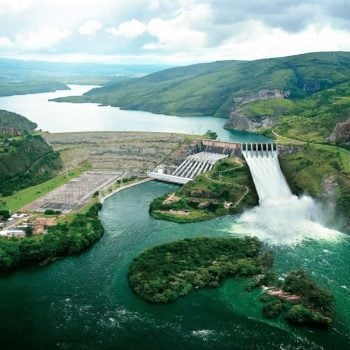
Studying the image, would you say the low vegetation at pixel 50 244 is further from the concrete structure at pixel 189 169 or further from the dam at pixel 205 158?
the dam at pixel 205 158

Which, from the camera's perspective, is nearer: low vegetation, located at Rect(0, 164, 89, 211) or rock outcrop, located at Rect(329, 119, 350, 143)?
low vegetation, located at Rect(0, 164, 89, 211)

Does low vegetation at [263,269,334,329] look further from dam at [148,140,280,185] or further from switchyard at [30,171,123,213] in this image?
dam at [148,140,280,185]

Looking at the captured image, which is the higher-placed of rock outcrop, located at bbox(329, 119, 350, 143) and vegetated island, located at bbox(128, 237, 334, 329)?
rock outcrop, located at bbox(329, 119, 350, 143)

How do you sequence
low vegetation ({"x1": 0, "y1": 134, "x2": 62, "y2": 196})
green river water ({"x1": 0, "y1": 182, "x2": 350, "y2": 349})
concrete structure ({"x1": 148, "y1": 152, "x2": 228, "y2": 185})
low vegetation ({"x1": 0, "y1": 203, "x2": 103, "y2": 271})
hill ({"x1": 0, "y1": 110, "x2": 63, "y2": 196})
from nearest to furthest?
green river water ({"x1": 0, "y1": 182, "x2": 350, "y2": 349}) < low vegetation ({"x1": 0, "y1": 203, "x2": 103, "y2": 271}) < low vegetation ({"x1": 0, "y1": 134, "x2": 62, "y2": 196}) < hill ({"x1": 0, "y1": 110, "x2": 63, "y2": 196}) < concrete structure ({"x1": 148, "y1": 152, "x2": 228, "y2": 185})

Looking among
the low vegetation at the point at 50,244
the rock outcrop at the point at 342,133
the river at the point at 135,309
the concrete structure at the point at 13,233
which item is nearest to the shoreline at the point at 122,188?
the low vegetation at the point at 50,244

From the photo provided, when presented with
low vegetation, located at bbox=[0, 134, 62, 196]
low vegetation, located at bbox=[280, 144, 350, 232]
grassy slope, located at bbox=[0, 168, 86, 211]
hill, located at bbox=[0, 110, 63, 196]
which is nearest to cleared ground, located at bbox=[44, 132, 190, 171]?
hill, located at bbox=[0, 110, 63, 196]

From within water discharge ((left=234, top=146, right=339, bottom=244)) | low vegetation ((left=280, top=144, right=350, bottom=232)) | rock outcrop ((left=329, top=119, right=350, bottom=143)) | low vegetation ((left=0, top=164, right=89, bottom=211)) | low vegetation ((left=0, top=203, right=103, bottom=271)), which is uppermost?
rock outcrop ((left=329, top=119, right=350, bottom=143))
